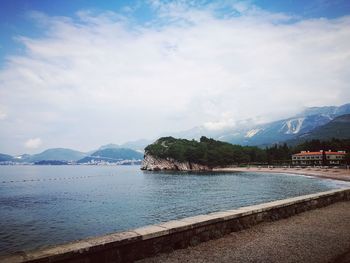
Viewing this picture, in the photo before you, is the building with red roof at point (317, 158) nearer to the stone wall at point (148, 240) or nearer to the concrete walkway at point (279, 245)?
the concrete walkway at point (279, 245)

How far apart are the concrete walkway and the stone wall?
0.74 ft

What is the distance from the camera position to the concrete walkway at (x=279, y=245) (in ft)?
23.5

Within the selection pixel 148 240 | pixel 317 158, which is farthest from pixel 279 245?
pixel 317 158

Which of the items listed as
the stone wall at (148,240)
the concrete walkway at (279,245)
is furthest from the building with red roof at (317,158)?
the stone wall at (148,240)

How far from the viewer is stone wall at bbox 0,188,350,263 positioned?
5795 millimetres

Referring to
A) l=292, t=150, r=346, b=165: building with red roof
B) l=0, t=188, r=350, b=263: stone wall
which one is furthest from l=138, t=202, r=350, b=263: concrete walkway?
l=292, t=150, r=346, b=165: building with red roof

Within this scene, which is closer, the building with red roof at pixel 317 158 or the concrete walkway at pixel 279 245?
the concrete walkway at pixel 279 245

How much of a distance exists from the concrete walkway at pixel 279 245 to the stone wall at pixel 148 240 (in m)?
0.23

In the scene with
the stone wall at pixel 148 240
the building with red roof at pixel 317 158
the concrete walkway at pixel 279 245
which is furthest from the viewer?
the building with red roof at pixel 317 158

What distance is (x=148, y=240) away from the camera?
7105 millimetres

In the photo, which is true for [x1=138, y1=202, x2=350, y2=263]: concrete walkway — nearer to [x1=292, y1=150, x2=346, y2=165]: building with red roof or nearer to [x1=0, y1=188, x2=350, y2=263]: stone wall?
[x1=0, y1=188, x2=350, y2=263]: stone wall

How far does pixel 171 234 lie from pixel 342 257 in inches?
170

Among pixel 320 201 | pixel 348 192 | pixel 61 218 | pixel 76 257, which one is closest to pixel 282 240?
pixel 76 257

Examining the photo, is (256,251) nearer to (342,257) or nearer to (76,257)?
(342,257)
